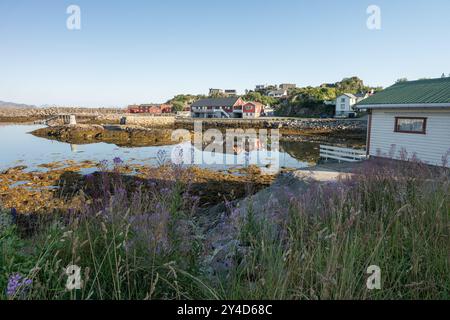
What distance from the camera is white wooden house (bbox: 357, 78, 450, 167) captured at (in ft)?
42.6

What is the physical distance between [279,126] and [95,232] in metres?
53.4

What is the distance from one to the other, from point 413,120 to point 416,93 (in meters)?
1.62

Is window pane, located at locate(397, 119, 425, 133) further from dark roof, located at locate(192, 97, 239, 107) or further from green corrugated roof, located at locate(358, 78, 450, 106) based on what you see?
dark roof, located at locate(192, 97, 239, 107)

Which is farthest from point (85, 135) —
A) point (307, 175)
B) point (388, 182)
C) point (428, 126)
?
point (388, 182)

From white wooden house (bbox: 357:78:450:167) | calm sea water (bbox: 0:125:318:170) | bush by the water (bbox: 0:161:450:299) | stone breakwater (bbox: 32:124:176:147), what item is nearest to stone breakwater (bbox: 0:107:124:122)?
stone breakwater (bbox: 32:124:176:147)

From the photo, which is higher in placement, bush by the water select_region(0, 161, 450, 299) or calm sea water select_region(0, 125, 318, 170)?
bush by the water select_region(0, 161, 450, 299)

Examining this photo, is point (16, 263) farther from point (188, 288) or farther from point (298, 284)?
point (298, 284)

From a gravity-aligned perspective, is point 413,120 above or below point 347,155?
above

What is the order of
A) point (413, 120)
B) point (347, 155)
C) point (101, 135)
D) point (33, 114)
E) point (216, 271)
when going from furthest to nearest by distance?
point (33, 114) < point (101, 135) < point (347, 155) < point (413, 120) < point (216, 271)

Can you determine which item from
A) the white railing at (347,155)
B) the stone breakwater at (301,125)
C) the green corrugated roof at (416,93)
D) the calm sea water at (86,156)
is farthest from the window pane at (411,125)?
the stone breakwater at (301,125)

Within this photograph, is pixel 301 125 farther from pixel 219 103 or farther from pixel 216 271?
pixel 216 271

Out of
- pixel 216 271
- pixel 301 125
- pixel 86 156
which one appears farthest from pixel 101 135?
pixel 216 271

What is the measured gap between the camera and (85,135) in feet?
141

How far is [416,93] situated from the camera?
48.0 ft
